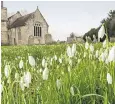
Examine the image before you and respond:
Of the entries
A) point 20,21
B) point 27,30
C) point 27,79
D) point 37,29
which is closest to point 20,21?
point 20,21

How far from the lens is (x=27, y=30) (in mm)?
68562

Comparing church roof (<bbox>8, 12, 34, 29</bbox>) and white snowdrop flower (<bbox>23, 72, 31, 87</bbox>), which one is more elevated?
church roof (<bbox>8, 12, 34, 29</bbox>)

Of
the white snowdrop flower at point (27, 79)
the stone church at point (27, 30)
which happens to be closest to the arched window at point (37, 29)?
the stone church at point (27, 30)

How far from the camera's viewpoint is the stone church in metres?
68.6

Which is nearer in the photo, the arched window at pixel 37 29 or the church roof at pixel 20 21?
the arched window at pixel 37 29

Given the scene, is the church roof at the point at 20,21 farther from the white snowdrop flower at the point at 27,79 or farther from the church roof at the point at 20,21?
the white snowdrop flower at the point at 27,79

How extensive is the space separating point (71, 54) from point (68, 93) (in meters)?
0.44

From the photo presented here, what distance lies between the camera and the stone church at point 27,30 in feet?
225

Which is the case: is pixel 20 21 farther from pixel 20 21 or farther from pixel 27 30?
pixel 27 30

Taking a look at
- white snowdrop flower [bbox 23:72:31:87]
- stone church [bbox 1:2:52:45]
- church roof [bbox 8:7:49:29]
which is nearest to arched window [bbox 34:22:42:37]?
stone church [bbox 1:2:52:45]

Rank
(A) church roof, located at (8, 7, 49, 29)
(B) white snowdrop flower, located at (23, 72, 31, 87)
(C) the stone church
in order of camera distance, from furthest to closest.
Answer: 1. (A) church roof, located at (8, 7, 49, 29)
2. (C) the stone church
3. (B) white snowdrop flower, located at (23, 72, 31, 87)

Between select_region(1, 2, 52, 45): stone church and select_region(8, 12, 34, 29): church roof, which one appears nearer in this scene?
select_region(1, 2, 52, 45): stone church

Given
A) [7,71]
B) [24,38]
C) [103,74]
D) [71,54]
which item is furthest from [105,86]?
[24,38]

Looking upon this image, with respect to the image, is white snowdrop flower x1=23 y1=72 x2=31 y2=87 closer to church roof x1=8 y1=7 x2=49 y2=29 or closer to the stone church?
the stone church
